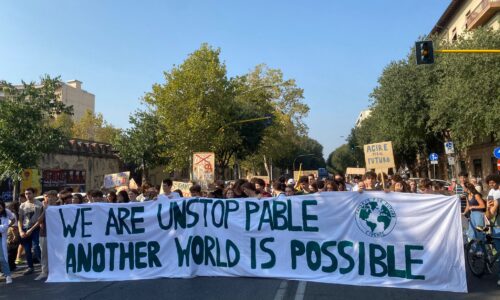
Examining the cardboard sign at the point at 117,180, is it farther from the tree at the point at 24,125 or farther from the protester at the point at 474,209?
the protester at the point at 474,209

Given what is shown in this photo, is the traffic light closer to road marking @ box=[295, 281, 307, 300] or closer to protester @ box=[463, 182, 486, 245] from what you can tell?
protester @ box=[463, 182, 486, 245]

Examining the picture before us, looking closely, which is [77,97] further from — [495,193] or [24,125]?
[495,193]

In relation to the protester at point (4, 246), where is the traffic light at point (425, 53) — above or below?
above

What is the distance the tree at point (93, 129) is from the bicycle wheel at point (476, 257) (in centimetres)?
6453

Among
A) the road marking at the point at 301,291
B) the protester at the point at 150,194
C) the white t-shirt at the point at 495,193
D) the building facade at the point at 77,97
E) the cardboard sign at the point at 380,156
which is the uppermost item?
the building facade at the point at 77,97

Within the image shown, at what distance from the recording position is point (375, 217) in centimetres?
688

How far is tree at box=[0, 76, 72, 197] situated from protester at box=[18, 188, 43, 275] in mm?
12667

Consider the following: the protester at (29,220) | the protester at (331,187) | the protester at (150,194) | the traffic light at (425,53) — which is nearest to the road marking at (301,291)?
the protester at (331,187)


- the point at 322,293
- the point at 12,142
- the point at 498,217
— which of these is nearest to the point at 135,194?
the point at 322,293

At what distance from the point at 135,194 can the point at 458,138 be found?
Result: 1052 inches

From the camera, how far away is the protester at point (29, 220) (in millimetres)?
9125

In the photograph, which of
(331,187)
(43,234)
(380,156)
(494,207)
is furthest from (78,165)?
(494,207)

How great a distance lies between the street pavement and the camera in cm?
630

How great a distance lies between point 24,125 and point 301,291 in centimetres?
1839
